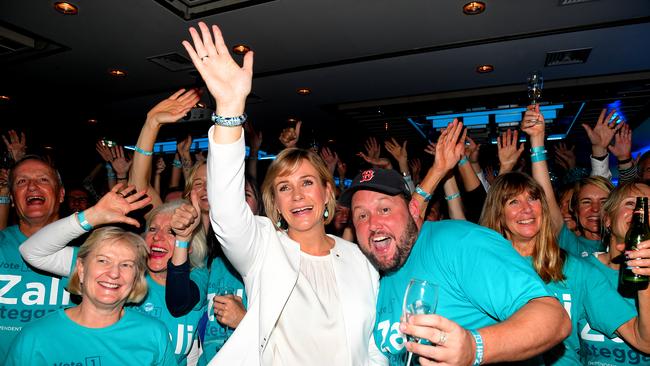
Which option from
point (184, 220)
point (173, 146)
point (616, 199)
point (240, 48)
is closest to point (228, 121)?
point (184, 220)

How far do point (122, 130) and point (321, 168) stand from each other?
920 cm

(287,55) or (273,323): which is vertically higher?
(287,55)

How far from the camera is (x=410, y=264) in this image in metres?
1.99

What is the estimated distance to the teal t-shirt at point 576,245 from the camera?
10.5ft

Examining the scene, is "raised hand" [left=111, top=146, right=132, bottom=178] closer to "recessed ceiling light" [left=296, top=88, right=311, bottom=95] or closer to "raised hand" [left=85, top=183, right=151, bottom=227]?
"raised hand" [left=85, top=183, right=151, bottom=227]

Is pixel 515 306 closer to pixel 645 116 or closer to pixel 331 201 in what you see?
pixel 331 201

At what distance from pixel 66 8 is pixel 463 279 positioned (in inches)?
188

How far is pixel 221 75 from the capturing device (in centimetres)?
162

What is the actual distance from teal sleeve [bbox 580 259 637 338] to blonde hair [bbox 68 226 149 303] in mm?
2458

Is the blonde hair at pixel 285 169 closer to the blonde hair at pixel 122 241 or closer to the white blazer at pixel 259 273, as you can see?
the white blazer at pixel 259 273

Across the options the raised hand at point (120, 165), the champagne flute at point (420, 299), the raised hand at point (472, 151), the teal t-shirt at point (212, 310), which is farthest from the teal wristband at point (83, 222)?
the raised hand at point (472, 151)

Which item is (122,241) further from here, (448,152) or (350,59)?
(350,59)

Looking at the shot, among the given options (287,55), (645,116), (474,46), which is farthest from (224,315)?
(645,116)

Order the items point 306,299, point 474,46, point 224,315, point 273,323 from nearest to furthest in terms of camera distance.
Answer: point 273,323
point 306,299
point 224,315
point 474,46
